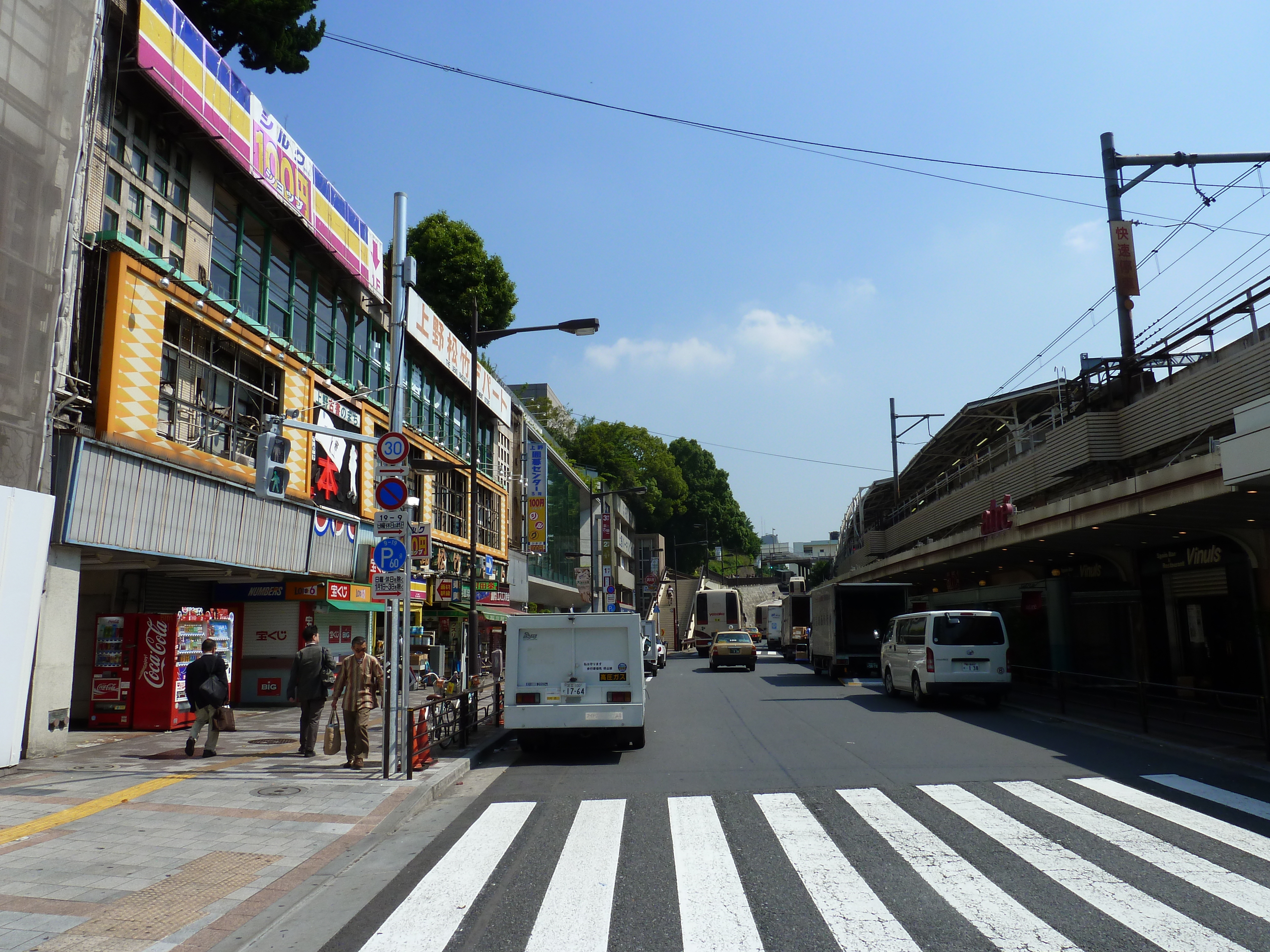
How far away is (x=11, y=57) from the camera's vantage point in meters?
12.5

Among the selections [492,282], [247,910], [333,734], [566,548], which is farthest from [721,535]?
[247,910]

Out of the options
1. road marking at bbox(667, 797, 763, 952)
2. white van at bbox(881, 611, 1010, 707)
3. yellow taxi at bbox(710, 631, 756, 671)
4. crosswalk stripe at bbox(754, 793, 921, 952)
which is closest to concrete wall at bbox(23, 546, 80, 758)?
road marking at bbox(667, 797, 763, 952)

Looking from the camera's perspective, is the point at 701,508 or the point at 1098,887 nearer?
the point at 1098,887

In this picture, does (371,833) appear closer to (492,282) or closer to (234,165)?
(234,165)

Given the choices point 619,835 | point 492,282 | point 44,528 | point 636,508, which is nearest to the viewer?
point 619,835

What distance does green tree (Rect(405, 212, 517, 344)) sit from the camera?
140 ft

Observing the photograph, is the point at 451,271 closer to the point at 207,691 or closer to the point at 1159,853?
the point at 207,691

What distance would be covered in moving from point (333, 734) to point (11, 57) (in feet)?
34.2

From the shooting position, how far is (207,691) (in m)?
12.3

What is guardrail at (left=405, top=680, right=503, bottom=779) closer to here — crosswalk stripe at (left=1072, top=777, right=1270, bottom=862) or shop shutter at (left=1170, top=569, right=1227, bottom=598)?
crosswalk stripe at (left=1072, top=777, right=1270, bottom=862)

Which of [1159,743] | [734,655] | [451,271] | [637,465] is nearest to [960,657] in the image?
[1159,743]

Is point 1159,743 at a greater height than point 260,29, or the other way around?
point 260,29

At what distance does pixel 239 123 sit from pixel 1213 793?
19589 millimetres

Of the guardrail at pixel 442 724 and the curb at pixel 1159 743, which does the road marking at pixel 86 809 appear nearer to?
the guardrail at pixel 442 724
